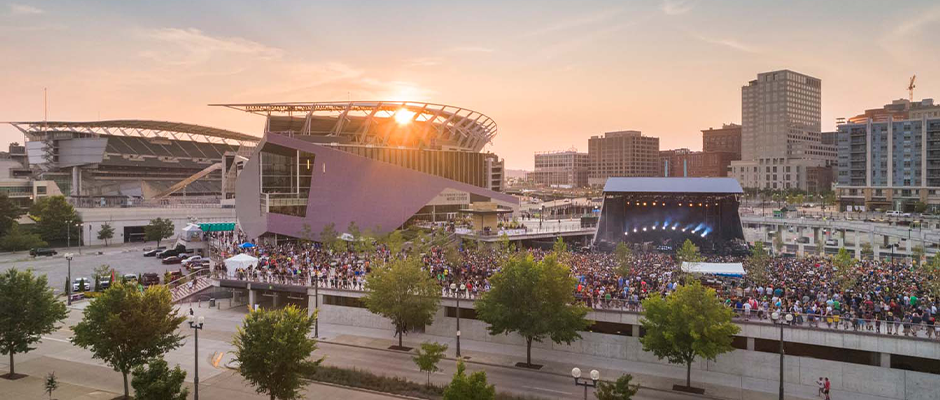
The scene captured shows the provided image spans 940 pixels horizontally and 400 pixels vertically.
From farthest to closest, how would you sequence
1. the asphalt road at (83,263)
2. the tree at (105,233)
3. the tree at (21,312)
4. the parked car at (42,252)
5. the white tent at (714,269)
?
1. the tree at (105,233)
2. the parked car at (42,252)
3. the asphalt road at (83,263)
4. the white tent at (714,269)
5. the tree at (21,312)

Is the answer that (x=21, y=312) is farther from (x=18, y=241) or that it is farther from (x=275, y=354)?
(x=18, y=241)

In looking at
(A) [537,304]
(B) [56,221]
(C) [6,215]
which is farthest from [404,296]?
(C) [6,215]

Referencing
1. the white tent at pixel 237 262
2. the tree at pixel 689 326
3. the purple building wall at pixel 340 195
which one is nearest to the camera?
the tree at pixel 689 326

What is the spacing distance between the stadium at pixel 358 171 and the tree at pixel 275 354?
36.7m

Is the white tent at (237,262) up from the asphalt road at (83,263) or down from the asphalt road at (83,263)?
up

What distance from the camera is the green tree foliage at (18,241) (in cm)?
6400

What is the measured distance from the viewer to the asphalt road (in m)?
50.8

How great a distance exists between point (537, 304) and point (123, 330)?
1618 centimetres

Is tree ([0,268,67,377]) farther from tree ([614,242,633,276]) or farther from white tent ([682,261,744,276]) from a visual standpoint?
white tent ([682,261,744,276])

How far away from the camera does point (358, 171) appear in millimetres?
58875

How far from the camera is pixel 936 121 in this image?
333 ft

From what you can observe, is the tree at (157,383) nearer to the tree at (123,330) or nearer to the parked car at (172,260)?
the tree at (123,330)

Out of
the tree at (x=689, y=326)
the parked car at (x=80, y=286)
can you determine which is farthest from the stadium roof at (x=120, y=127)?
the tree at (x=689, y=326)

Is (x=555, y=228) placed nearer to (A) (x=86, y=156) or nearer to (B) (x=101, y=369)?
(B) (x=101, y=369)
